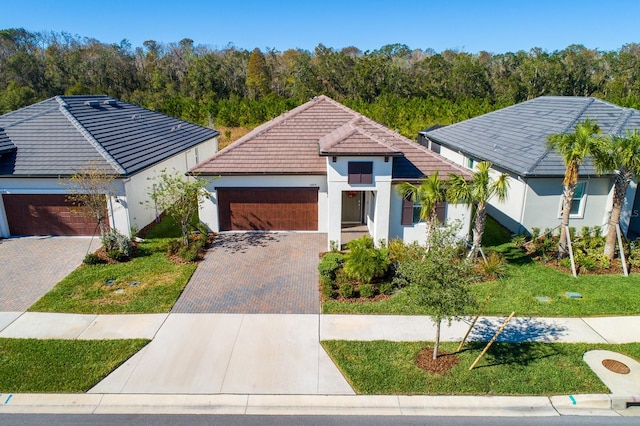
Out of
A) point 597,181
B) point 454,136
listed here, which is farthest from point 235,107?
point 597,181

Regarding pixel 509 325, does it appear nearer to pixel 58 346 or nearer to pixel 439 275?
pixel 439 275

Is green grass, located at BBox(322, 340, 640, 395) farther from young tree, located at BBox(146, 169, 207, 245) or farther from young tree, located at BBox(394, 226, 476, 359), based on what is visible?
young tree, located at BBox(146, 169, 207, 245)

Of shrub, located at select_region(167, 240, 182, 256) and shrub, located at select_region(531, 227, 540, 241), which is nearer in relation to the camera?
shrub, located at select_region(167, 240, 182, 256)

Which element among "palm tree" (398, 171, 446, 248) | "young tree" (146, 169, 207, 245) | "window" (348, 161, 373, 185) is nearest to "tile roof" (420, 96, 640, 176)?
"palm tree" (398, 171, 446, 248)

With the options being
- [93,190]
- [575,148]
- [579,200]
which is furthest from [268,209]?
[579,200]

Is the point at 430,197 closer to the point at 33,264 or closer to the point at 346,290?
the point at 346,290

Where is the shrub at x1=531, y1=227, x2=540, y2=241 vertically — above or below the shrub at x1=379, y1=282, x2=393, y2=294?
above

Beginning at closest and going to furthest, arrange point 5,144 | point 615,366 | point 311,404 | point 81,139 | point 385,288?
1. point 311,404
2. point 615,366
3. point 385,288
4. point 5,144
5. point 81,139
